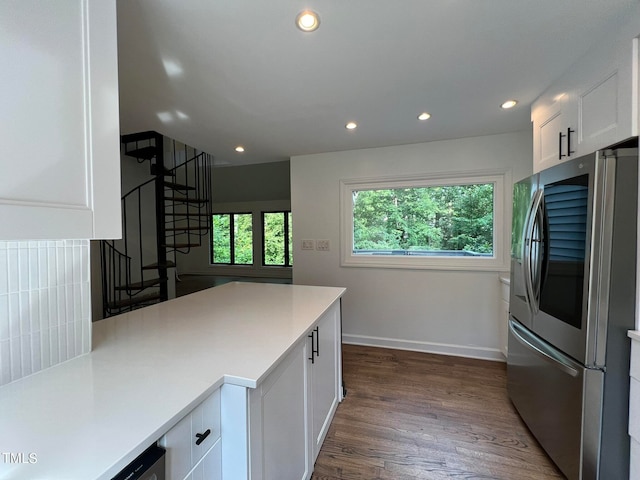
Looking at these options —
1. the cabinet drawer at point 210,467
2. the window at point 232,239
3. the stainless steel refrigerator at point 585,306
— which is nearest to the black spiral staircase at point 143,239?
the cabinet drawer at point 210,467

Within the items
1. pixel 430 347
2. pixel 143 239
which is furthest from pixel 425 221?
pixel 143 239

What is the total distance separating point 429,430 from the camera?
191cm

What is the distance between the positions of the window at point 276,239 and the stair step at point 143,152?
4.47m

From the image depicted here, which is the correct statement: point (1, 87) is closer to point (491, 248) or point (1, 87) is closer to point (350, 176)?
point (350, 176)

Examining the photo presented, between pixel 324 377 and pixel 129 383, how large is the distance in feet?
3.93

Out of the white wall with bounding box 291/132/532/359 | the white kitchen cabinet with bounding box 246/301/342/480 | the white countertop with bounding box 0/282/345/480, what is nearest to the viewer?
the white countertop with bounding box 0/282/345/480

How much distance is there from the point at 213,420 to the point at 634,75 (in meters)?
2.17

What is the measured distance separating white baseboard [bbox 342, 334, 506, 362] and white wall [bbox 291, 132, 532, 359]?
0.03 feet

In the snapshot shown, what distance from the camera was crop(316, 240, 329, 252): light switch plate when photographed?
138 inches

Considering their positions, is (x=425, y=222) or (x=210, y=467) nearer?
(x=210, y=467)

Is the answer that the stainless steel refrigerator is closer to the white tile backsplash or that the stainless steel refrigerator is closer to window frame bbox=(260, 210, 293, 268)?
the white tile backsplash

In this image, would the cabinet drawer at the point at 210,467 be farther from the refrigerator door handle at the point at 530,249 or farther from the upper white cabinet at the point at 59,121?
the refrigerator door handle at the point at 530,249

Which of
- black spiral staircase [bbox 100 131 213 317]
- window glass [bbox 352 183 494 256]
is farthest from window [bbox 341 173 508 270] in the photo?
black spiral staircase [bbox 100 131 213 317]

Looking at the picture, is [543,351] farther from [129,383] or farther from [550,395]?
[129,383]
